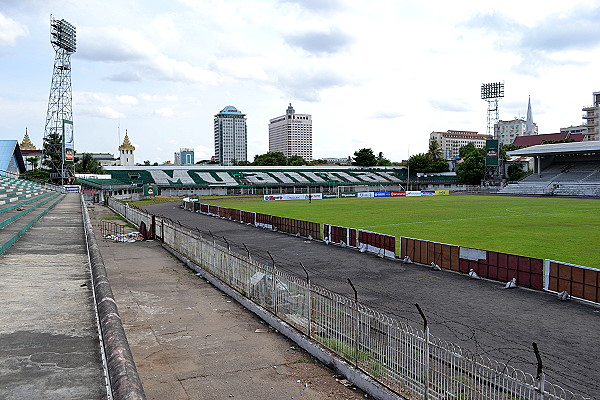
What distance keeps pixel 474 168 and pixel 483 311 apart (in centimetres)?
11884

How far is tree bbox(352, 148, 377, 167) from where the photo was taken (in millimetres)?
154875

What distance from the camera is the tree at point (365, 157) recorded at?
508 ft

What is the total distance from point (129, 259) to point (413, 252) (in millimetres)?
16630

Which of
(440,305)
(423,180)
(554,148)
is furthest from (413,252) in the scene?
(423,180)

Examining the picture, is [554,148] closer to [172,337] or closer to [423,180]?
[423,180]

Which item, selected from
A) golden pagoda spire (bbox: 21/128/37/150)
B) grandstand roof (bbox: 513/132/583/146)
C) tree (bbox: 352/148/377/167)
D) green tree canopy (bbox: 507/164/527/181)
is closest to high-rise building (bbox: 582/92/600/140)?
grandstand roof (bbox: 513/132/583/146)

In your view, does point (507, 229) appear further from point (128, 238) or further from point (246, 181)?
point (246, 181)

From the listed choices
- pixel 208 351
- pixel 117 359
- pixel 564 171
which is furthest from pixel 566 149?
pixel 117 359

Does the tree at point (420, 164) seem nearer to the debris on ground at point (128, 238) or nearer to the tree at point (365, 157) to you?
the tree at point (365, 157)

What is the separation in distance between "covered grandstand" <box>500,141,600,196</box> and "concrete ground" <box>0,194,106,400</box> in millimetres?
101402

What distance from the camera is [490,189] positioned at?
11750 cm

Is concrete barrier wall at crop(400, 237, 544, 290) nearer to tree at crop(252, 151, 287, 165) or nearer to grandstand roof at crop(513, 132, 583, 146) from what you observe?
tree at crop(252, 151, 287, 165)

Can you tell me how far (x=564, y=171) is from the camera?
358 feet

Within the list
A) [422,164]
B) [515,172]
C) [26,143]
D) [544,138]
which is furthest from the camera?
[544,138]
